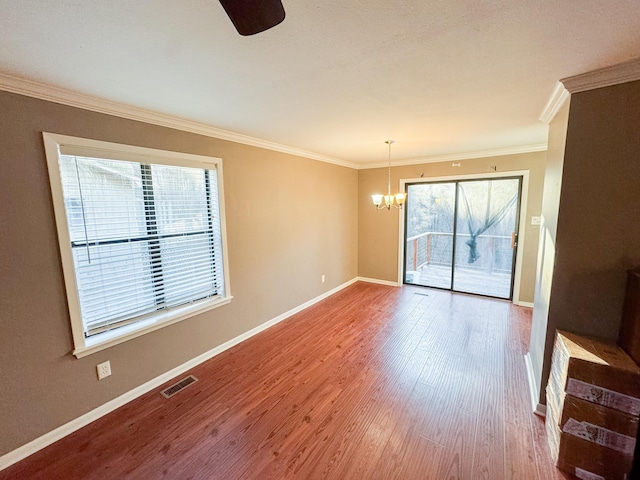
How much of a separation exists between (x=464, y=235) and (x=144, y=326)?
15.6 ft

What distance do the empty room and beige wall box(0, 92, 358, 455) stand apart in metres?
0.01

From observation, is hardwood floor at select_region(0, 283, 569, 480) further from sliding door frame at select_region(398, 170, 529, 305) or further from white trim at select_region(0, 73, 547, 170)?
white trim at select_region(0, 73, 547, 170)

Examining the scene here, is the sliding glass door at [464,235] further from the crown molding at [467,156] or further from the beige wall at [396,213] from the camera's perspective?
the crown molding at [467,156]

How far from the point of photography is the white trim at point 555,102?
70.3 inches

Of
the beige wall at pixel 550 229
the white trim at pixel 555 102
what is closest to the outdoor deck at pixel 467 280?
the beige wall at pixel 550 229

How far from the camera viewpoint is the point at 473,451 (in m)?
1.70

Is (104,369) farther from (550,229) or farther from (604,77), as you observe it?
(604,77)

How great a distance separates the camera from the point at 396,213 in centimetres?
501

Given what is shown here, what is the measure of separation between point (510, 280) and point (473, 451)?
3.41 m

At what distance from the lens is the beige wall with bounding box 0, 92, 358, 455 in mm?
1655

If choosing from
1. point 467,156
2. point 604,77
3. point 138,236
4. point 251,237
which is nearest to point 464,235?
point 467,156

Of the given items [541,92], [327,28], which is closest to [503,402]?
[541,92]

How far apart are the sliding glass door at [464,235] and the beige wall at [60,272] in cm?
257

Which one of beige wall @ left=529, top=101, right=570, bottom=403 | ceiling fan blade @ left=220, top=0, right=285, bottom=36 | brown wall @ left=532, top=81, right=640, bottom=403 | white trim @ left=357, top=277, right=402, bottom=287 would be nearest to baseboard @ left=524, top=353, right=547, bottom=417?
beige wall @ left=529, top=101, right=570, bottom=403
